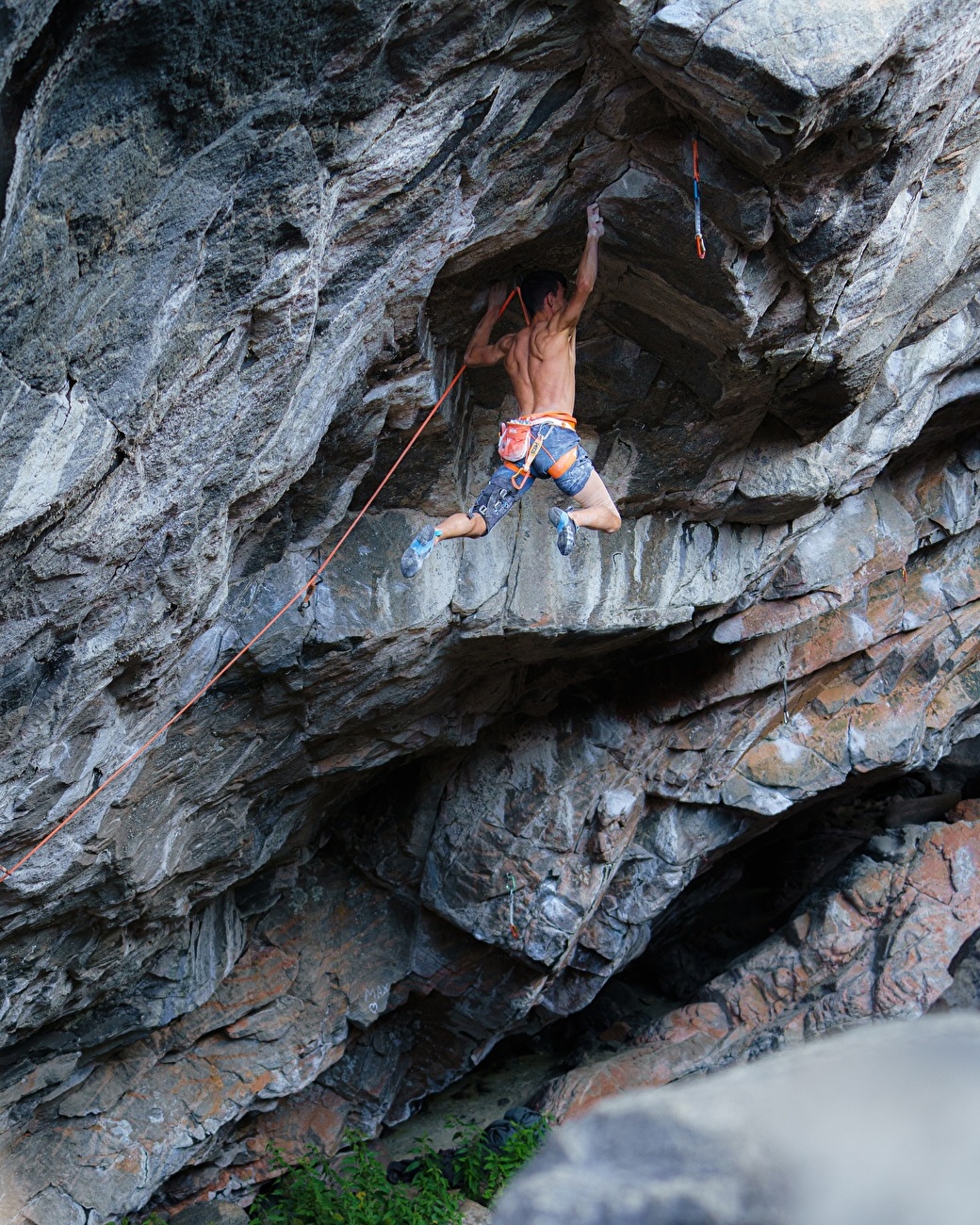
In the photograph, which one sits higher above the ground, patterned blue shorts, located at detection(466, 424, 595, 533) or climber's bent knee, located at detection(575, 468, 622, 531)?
patterned blue shorts, located at detection(466, 424, 595, 533)

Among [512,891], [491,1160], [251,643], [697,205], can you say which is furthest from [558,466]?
[491,1160]

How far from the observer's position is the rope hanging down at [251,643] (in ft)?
18.2

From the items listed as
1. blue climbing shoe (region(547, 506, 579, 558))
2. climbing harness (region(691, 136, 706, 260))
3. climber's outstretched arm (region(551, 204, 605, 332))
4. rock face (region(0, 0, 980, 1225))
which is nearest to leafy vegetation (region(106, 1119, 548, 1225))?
rock face (region(0, 0, 980, 1225))

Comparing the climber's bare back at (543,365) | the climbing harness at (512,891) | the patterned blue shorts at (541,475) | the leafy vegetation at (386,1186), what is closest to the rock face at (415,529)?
the climbing harness at (512,891)

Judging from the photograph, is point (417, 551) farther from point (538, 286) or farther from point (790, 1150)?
point (790, 1150)

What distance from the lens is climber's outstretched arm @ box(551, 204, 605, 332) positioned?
5129mm

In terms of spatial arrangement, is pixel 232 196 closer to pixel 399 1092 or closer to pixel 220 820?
pixel 220 820

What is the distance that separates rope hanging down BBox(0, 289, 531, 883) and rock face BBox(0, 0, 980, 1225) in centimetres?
8

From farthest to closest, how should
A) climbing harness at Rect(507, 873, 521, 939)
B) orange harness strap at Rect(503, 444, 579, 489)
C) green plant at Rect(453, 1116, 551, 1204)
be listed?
green plant at Rect(453, 1116, 551, 1204)
climbing harness at Rect(507, 873, 521, 939)
orange harness strap at Rect(503, 444, 579, 489)

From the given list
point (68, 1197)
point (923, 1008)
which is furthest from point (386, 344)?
point (923, 1008)

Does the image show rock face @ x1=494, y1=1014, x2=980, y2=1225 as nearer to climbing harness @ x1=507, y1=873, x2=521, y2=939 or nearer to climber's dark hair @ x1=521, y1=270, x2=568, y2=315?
climber's dark hair @ x1=521, y1=270, x2=568, y2=315

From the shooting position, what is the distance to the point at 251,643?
611 cm

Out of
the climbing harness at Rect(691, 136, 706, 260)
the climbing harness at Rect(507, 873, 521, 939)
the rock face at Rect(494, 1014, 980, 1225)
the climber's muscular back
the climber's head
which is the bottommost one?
the climbing harness at Rect(507, 873, 521, 939)

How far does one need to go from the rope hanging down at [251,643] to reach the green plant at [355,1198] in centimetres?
550
